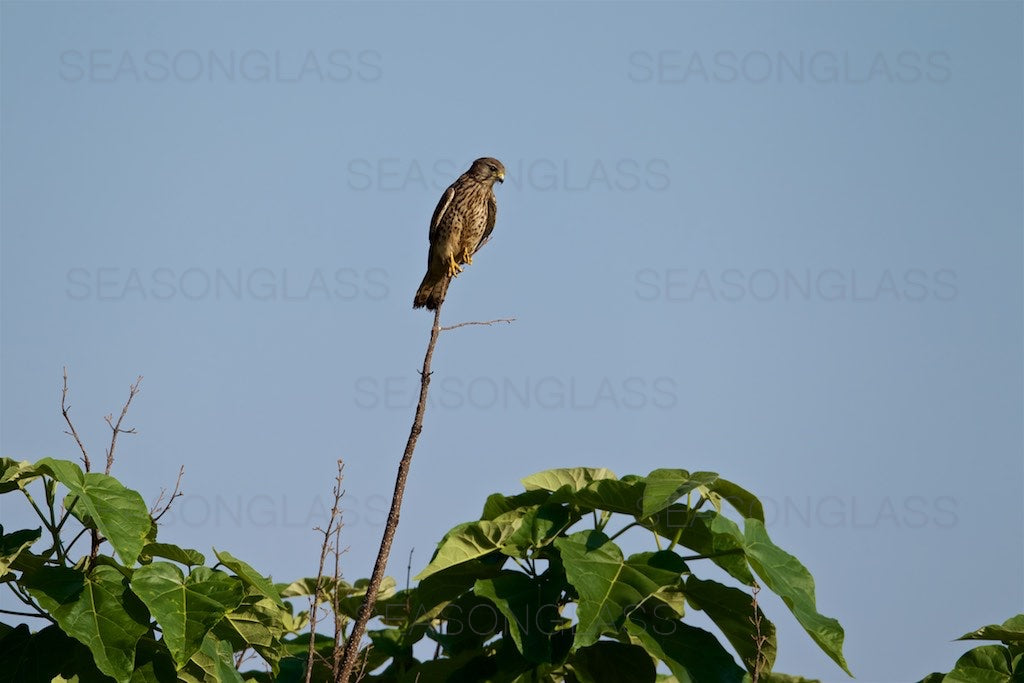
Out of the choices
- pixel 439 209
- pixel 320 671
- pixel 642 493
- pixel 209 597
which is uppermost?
pixel 439 209

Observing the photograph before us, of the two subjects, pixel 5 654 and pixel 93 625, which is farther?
pixel 5 654

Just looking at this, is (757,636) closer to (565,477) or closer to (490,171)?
(565,477)

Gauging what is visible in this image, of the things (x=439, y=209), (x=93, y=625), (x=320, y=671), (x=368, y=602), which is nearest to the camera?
(x=368, y=602)

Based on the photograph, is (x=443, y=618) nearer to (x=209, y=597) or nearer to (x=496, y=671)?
(x=496, y=671)

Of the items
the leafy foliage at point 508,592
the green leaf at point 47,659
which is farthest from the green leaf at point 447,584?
the green leaf at point 47,659

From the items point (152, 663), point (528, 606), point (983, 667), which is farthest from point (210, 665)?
point (983, 667)

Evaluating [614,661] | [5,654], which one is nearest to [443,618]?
[614,661]

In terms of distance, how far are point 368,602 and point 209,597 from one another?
68 cm

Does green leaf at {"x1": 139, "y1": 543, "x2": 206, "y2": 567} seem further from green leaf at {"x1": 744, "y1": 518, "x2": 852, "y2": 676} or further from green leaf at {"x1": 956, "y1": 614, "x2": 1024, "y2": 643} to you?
green leaf at {"x1": 956, "y1": 614, "x2": 1024, "y2": 643}

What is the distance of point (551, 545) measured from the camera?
3.21 metres

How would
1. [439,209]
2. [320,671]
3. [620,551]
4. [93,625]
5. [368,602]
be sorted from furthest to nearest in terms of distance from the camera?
[439,209], [320,671], [620,551], [93,625], [368,602]

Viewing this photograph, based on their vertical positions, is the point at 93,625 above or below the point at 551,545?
below

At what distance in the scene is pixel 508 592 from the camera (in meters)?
3.14

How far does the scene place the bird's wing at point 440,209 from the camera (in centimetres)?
866
